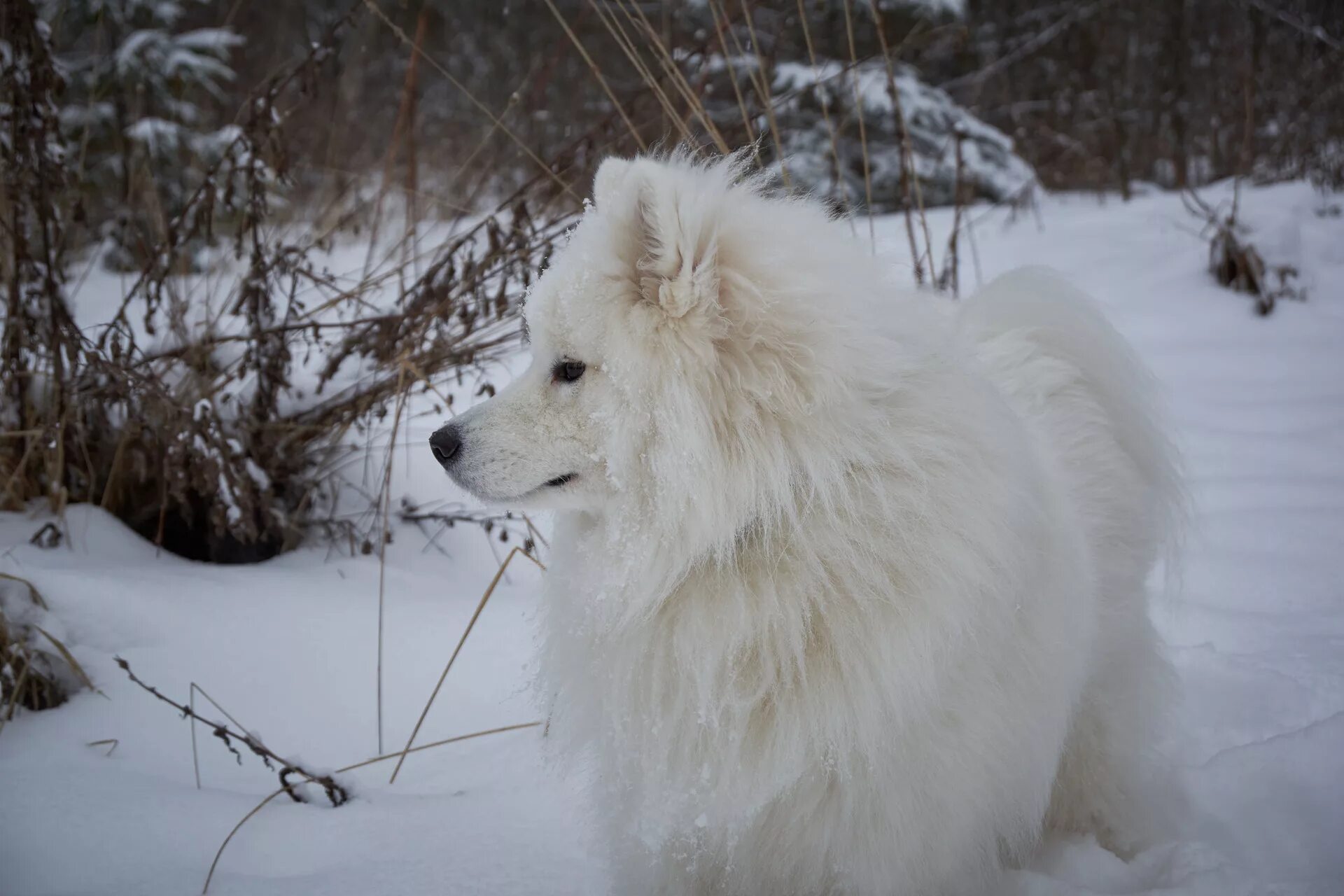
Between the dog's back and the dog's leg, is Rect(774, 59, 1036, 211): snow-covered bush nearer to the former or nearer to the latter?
the dog's back

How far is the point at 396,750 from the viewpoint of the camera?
232 cm

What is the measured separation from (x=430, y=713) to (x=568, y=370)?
1.31m

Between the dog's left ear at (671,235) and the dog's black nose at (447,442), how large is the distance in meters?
0.47

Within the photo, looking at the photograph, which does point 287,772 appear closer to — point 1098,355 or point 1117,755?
point 1117,755

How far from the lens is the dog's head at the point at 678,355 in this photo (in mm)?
1459

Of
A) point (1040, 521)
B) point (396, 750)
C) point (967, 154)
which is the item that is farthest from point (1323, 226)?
point (396, 750)

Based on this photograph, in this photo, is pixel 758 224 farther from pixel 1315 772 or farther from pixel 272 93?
pixel 272 93

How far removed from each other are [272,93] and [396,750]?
2.20 meters

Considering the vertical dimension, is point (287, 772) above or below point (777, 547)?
below

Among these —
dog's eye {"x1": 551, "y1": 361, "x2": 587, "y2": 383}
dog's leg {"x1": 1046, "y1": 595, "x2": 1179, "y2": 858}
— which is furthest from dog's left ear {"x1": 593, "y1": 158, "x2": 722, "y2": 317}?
dog's leg {"x1": 1046, "y1": 595, "x2": 1179, "y2": 858}

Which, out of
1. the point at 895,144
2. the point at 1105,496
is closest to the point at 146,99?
the point at 895,144

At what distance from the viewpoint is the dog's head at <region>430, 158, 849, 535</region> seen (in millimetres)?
1459

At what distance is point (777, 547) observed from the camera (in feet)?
4.90

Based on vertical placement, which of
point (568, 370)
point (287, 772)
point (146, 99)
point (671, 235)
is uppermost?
point (146, 99)
